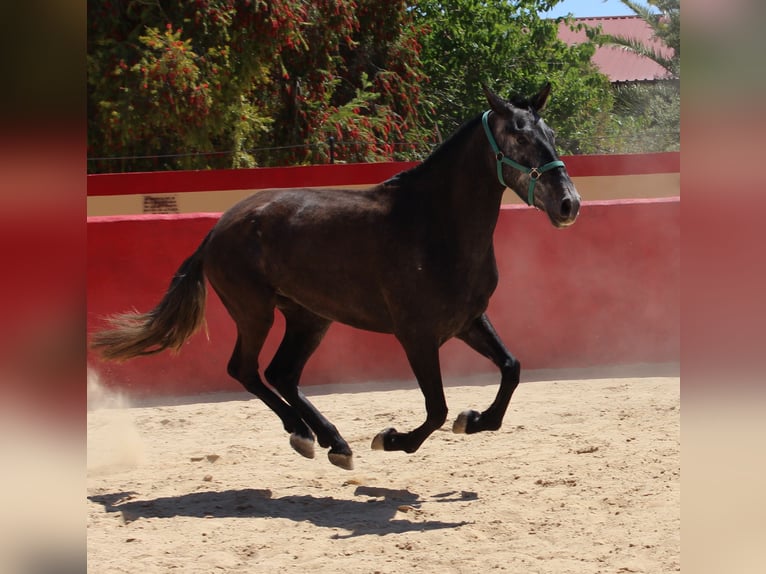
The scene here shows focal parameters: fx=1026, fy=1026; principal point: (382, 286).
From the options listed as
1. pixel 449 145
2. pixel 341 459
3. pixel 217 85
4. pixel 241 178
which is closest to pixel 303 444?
pixel 341 459

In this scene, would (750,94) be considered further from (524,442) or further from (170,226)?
(170,226)

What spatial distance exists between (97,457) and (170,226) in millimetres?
2444

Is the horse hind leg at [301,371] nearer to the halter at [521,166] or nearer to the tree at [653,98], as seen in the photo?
the halter at [521,166]

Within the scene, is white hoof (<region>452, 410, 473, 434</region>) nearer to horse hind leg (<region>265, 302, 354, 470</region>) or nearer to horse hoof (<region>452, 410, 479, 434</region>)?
horse hoof (<region>452, 410, 479, 434</region>)

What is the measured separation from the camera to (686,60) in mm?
1161

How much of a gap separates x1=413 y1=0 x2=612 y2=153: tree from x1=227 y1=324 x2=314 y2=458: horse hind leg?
16636mm

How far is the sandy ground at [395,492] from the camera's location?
4.00 m

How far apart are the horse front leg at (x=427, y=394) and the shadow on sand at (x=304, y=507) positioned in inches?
11.6

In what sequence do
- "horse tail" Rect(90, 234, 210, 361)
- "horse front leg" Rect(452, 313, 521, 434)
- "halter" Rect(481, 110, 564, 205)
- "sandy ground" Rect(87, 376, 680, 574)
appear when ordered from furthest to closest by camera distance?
"horse tail" Rect(90, 234, 210, 361)
"horse front leg" Rect(452, 313, 521, 434)
"halter" Rect(481, 110, 564, 205)
"sandy ground" Rect(87, 376, 680, 574)

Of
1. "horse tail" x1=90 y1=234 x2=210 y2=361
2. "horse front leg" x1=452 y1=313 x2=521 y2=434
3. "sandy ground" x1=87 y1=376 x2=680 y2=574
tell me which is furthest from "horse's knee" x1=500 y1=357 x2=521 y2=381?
"horse tail" x1=90 y1=234 x2=210 y2=361

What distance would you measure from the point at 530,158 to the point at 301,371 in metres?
1.77

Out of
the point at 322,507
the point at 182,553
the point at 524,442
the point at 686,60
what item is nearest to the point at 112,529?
the point at 182,553

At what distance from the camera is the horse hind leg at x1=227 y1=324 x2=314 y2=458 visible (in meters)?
5.15

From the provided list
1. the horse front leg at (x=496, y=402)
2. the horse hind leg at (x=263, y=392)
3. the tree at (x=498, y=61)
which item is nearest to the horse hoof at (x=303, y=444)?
the horse hind leg at (x=263, y=392)
